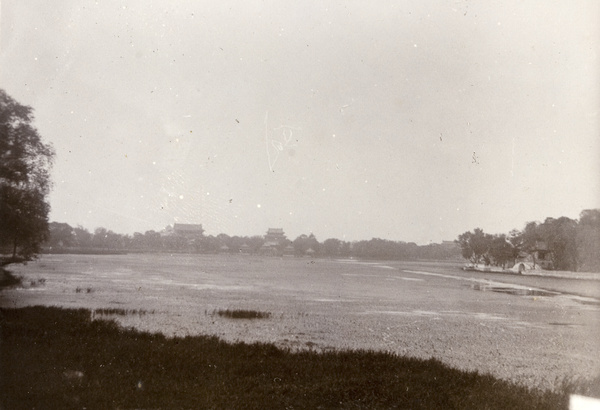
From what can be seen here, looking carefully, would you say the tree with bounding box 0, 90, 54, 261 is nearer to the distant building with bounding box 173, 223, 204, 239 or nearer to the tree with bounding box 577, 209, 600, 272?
the tree with bounding box 577, 209, 600, 272

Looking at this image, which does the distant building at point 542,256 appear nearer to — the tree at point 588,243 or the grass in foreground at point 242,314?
the tree at point 588,243

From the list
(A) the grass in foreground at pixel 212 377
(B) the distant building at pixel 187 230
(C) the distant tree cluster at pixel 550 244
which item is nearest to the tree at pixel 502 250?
(C) the distant tree cluster at pixel 550 244

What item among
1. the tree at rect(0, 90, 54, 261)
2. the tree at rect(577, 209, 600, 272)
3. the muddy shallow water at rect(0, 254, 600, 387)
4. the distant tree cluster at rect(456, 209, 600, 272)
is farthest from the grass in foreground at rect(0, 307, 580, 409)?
the tree at rect(577, 209, 600, 272)

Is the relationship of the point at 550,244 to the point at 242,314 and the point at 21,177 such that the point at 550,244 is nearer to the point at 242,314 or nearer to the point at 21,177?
the point at 242,314

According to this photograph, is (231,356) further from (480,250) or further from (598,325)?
(480,250)

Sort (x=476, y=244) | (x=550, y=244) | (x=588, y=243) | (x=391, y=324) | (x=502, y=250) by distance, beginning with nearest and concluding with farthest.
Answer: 1. (x=391, y=324)
2. (x=588, y=243)
3. (x=550, y=244)
4. (x=502, y=250)
5. (x=476, y=244)

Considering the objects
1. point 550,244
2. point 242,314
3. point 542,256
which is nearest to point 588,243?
point 550,244
